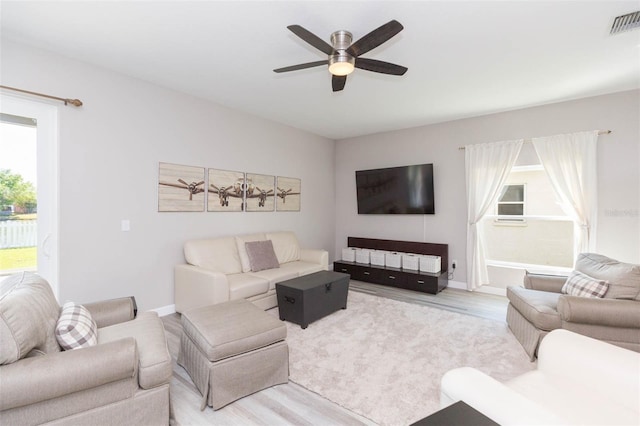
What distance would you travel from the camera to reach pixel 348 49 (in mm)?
2230

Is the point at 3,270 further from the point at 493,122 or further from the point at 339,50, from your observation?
the point at 493,122

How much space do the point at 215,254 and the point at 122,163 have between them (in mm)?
1490

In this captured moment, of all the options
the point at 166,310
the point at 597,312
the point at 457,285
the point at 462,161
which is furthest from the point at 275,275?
the point at 462,161

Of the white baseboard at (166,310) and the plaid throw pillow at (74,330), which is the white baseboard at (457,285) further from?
the plaid throw pillow at (74,330)

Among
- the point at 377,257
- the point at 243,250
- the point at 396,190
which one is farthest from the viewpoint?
the point at 396,190

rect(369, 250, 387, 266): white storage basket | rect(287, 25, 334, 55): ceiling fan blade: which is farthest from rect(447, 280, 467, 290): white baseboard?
rect(287, 25, 334, 55): ceiling fan blade

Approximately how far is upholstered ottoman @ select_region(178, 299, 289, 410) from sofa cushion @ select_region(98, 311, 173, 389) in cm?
25

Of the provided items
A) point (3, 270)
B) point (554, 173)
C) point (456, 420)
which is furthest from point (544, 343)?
point (3, 270)

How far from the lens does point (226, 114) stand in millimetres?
4277

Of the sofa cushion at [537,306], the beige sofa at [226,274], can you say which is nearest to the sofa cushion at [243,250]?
the beige sofa at [226,274]

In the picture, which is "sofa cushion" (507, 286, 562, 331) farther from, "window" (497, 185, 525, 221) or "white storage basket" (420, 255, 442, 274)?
"window" (497, 185, 525, 221)

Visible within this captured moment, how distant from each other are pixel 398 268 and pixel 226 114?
368 centimetres

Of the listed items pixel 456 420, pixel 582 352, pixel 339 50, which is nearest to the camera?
pixel 456 420

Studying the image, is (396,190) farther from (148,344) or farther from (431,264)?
(148,344)
